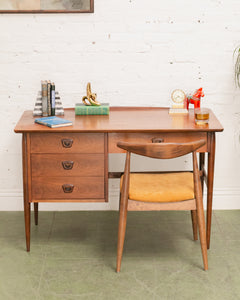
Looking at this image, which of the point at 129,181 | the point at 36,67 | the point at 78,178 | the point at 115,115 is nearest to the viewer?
the point at 129,181

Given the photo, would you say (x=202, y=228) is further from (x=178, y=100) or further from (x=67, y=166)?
(x=178, y=100)

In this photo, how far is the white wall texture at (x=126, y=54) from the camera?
3.31 m

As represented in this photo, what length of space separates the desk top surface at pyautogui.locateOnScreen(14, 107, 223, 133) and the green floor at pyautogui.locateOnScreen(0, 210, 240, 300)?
78 centimetres

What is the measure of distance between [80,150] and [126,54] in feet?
2.98

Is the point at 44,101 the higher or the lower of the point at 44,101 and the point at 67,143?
the higher

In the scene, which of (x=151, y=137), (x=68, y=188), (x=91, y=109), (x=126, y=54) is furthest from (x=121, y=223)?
(x=126, y=54)

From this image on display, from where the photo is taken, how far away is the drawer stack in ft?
9.26

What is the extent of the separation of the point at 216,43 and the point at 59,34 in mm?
1113

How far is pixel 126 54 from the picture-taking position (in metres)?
3.37

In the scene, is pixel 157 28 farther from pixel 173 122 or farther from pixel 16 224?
pixel 16 224

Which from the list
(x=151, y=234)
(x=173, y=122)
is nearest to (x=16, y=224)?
(x=151, y=234)

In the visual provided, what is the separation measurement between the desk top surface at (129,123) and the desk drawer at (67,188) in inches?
12.5

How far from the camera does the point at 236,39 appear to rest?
132 inches

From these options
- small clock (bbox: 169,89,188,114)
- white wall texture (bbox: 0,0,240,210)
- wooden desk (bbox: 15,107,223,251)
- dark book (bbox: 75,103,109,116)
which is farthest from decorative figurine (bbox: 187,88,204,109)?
dark book (bbox: 75,103,109,116)
